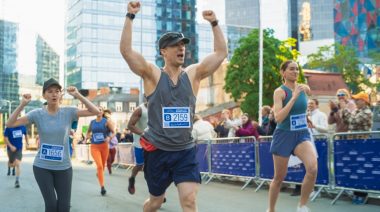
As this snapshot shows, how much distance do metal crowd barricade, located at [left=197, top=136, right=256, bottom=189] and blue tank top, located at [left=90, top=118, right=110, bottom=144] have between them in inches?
122

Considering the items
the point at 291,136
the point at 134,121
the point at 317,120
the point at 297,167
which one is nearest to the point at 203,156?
the point at 317,120

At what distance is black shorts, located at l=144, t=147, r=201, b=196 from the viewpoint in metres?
4.54

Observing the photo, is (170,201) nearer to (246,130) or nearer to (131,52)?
(246,130)

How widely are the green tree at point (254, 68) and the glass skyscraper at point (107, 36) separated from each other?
48.0 meters

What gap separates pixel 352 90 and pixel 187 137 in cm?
6332

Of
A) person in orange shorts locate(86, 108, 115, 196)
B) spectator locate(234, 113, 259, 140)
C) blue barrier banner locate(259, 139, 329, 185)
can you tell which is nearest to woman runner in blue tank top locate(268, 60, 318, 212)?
blue barrier banner locate(259, 139, 329, 185)

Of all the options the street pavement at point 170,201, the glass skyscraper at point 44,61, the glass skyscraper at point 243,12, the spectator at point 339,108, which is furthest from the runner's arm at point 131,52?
the glass skyscraper at point 243,12

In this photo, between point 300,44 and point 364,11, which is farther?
point 300,44

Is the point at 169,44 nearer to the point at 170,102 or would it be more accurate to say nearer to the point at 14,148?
the point at 170,102

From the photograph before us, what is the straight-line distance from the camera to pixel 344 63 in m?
66.1

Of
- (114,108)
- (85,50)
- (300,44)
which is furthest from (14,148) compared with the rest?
(300,44)

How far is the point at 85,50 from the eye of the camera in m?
96.2

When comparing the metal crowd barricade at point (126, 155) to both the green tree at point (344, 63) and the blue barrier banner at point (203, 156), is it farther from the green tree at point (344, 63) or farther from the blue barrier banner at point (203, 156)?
the green tree at point (344, 63)

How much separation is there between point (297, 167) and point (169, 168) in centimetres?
658
